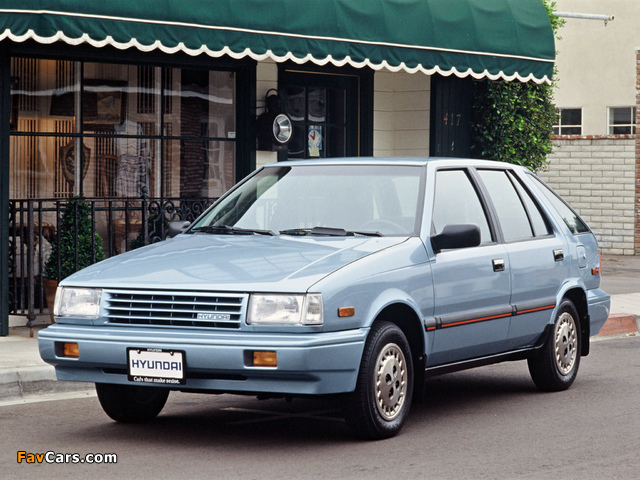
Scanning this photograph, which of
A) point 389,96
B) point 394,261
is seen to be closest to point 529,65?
point 389,96

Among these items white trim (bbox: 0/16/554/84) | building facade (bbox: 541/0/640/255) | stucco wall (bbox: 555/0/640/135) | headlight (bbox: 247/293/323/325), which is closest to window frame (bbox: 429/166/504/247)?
headlight (bbox: 247/293/323/325)

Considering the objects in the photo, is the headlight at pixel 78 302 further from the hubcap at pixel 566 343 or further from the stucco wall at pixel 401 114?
the stucco wall at pixel 401 114

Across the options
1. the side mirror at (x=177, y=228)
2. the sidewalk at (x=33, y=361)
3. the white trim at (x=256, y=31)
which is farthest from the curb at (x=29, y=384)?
the white trim at (x=256, y=31)

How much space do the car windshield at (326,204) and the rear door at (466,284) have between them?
0.23m

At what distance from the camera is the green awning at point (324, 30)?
10.1 meters

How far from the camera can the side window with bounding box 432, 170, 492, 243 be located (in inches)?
285

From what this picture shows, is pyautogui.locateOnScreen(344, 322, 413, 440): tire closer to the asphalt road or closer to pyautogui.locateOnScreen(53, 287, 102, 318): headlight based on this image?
the asphalt road

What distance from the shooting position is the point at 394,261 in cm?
652

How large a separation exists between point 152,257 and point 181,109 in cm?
640

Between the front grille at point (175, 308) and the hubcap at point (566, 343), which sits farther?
the hubcap at point (566, 343)

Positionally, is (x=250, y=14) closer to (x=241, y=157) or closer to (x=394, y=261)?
Result: (x=241, y=157)

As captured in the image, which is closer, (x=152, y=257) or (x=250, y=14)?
(x=152, y=257)

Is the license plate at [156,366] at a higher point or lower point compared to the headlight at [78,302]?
lower

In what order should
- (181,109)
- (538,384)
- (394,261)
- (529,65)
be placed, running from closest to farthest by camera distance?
(394,261) → (538,384) → (181,109) → (529,65)
